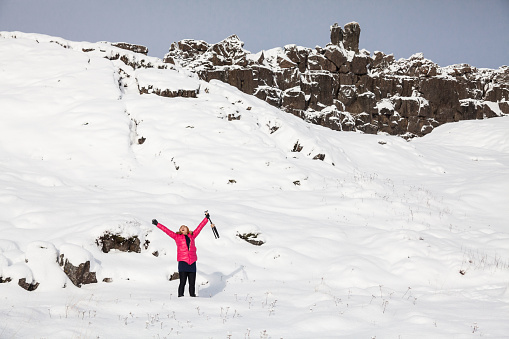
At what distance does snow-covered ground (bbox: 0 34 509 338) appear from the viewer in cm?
659

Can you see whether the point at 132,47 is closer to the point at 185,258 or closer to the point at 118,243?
the point at 118,243

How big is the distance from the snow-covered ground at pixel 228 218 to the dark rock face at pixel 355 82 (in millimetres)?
55304

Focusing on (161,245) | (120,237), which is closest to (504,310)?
(161,245)

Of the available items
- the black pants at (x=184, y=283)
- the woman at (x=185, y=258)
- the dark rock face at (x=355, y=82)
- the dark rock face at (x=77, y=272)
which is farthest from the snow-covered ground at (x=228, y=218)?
the dark rock face at (x=355, y=82)

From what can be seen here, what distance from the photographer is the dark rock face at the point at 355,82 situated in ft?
275

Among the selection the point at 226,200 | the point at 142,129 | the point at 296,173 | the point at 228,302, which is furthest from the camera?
the point at 142,129

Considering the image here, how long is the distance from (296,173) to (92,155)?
462 inches

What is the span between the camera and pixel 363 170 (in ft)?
78.8

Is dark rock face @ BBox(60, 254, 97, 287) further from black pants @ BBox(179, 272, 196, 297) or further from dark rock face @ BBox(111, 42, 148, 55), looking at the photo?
dark rock face @ BBox(111, 42, 148, 55)

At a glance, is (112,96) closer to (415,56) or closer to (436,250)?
(436,250)

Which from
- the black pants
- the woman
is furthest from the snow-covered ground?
the woman

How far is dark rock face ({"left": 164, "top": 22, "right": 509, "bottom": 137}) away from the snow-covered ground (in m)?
55.3

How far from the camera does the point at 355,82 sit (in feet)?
304

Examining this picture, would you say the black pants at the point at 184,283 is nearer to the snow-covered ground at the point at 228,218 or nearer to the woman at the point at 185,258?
the woman at the point at 185,258
